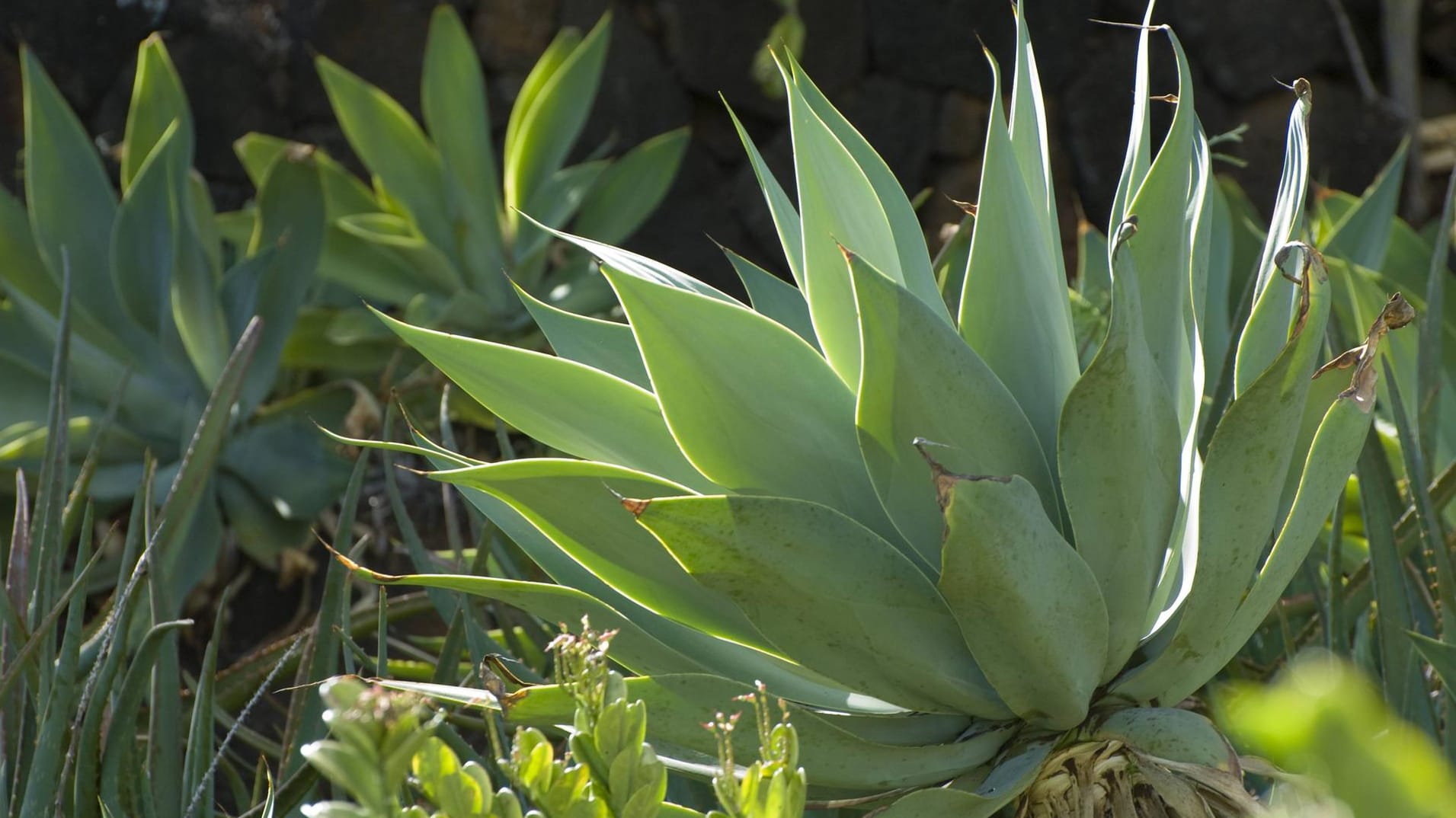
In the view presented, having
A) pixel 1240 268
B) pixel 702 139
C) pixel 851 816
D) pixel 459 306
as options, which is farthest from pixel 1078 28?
pixel 851 816

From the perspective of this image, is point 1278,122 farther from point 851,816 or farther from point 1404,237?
point 851,816

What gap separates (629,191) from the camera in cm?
200

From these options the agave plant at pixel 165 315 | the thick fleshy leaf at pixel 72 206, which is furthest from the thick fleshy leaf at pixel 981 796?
the thick fleshy leaf at pixel 72 206

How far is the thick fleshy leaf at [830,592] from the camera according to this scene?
433 millimetres

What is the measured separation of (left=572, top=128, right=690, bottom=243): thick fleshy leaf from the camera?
197 cm

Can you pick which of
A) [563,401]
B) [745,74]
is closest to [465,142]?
[745,74]

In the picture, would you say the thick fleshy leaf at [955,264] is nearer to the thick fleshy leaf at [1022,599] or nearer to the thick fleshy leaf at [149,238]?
the thick fleshy leaf at [1022,599]

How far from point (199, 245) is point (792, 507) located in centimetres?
135

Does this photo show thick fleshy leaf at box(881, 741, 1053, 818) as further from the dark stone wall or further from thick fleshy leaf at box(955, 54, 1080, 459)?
the dark stone wall

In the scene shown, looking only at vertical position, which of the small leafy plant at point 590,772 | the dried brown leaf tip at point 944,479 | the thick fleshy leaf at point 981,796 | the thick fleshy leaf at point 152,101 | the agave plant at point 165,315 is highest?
the dried brown leaf tip at point 944,479

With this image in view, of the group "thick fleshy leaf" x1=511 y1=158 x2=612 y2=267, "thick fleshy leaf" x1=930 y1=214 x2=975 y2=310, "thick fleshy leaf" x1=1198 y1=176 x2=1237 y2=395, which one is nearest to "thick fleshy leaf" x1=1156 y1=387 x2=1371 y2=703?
"thick fleshy leaf" x1=930 y1=214 x2=975 y2=310

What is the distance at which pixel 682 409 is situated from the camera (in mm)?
491

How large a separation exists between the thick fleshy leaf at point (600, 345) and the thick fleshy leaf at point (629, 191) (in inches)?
53.2

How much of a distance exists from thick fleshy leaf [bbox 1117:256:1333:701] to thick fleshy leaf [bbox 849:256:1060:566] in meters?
0.07
